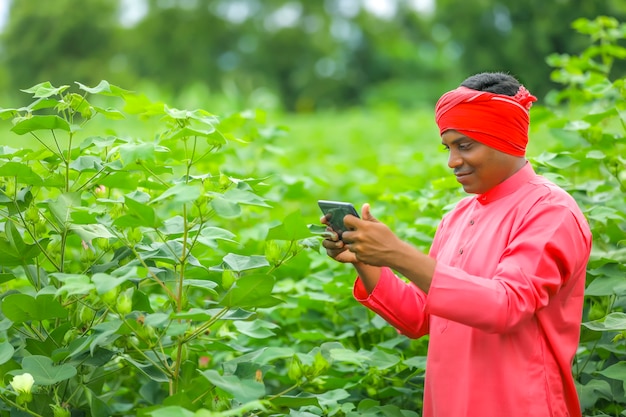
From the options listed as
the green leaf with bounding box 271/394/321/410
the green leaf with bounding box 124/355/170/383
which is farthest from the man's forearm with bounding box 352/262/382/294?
the green leaf with bounding box 124/355/170/383

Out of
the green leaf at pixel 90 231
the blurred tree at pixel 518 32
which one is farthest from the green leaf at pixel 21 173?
the blurred tree at pixel 518 32

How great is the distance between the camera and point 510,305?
6.31 feet

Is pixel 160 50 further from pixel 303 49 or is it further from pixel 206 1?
pixel 303 49

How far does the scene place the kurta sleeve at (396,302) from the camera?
2275 mm

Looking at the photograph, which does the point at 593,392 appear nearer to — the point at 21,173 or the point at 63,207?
the point at 63,207

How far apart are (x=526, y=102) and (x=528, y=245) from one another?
0.39 meters

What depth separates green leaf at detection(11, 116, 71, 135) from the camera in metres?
2.19

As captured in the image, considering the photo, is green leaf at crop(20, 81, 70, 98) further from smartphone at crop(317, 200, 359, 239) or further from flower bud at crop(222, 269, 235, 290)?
smartphone at crop(317, 200, 359, 239)

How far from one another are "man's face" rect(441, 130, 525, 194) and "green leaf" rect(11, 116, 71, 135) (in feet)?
3.14

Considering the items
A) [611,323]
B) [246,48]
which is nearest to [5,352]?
[611,323]

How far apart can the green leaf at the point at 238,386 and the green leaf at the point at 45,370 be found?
378 mm

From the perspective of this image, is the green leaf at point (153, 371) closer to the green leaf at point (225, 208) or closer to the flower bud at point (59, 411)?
the flower bud at point (59, 411)

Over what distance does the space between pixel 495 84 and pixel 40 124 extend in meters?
1.13

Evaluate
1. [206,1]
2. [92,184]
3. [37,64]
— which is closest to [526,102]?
[92,184]
